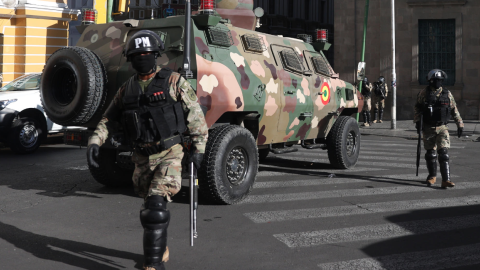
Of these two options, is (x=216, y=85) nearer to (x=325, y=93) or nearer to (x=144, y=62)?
(x=144, y=62)

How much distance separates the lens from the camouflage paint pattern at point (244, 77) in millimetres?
7148

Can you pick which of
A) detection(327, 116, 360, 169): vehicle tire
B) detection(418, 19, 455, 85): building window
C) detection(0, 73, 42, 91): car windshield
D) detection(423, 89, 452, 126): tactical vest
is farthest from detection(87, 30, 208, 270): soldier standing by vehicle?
detection(418, 19, 455, 85): building window

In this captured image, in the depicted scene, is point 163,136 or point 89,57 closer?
point 163,136

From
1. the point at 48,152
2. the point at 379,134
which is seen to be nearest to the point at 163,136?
the point at 48,152

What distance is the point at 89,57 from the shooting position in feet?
23.5

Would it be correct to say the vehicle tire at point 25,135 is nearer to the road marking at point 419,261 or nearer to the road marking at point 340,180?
the road marking at point 340,180

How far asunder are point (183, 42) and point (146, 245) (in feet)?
11.2

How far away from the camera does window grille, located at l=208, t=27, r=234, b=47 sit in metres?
7.36

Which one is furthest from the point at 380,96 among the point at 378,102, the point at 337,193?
the point at 337,193

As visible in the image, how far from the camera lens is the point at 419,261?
4.96 meters

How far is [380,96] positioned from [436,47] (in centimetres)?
371

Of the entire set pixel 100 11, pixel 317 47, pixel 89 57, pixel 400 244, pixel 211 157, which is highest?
pixel 100 11

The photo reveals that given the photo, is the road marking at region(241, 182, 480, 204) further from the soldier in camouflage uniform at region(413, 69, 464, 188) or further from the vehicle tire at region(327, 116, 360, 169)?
the vehicle tire at region(327, 116, 360, 169)

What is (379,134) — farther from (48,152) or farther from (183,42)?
(183,42)
